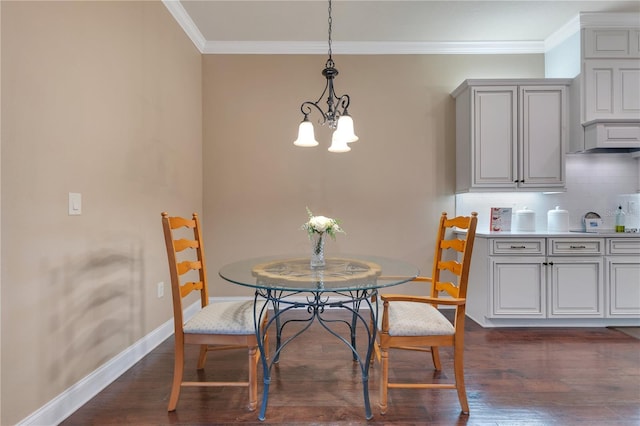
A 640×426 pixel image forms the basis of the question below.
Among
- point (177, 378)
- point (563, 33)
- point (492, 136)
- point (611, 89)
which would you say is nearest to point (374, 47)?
point (492, 136)

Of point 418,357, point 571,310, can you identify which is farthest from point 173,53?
point 571,310

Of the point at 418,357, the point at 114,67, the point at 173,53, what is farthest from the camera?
the point at 173,53

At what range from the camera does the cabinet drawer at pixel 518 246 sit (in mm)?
2904

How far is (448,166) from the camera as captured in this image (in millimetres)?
3469

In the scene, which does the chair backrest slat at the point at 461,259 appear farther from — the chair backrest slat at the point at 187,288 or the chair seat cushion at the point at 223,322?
the chair backrest slat at the point at 187,288

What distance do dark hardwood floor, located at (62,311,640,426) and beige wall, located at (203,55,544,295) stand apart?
1279 millimetres

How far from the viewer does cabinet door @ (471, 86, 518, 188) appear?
10.3 feet

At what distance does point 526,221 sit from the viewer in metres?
3.21

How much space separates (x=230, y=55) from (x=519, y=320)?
153 inches

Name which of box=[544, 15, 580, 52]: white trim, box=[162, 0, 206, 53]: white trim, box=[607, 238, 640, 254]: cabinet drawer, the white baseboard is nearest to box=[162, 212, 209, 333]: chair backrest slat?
the white baseboard

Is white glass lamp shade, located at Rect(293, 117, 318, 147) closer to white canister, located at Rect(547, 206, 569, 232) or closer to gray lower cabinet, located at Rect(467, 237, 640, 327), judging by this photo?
gray lower cabinet, located at Rect(467, 237, 640, 327)

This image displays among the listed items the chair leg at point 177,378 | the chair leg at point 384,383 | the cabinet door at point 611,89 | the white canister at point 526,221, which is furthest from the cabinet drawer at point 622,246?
the chair leg at point 177,378

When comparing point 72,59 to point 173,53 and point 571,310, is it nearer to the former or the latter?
point 173,53

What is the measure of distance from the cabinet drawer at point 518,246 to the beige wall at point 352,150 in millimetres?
663
